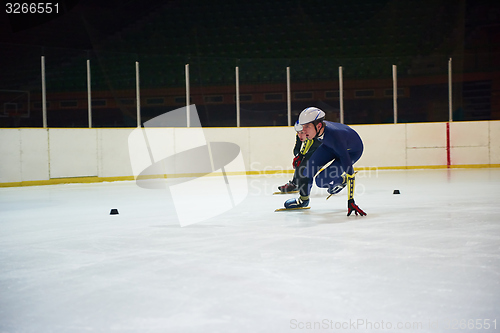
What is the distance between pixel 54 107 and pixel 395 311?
8701 millimetres

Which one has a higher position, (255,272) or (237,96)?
(237,96)

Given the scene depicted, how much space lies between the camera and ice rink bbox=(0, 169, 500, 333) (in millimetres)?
1768

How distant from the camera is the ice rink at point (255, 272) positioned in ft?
5.80

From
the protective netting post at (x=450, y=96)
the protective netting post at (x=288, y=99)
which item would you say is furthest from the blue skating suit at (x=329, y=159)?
the protective netting post at (x=450, y=96)

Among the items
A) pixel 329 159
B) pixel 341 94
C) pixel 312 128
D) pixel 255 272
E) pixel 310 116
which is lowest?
pixel 255 272

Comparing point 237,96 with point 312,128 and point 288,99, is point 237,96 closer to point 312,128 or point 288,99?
point 288,99

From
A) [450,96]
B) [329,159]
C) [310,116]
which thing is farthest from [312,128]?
[450,96]

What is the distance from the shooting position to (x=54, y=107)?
926cm

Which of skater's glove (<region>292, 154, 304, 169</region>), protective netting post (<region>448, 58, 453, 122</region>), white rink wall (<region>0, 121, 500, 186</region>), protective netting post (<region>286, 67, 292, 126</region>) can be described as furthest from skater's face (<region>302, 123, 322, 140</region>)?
protective netting post (<region>448, 58, 453, 122</region>)

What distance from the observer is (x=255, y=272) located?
7.94ft

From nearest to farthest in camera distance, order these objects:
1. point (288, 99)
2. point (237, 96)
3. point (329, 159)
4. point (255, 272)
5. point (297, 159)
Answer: point (255, 272) < point (329, 159) < point (297, 159) < point (237, 96) < point (288, 99)

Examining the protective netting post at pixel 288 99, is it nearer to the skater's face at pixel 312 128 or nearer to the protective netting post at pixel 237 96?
the protective netting post at pixel 237 96

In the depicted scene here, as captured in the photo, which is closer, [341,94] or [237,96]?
[237,96]

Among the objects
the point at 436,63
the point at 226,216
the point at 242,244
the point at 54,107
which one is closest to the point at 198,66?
the point at 54,107
